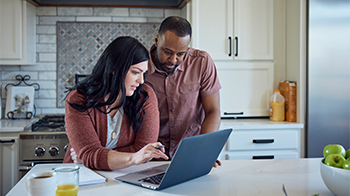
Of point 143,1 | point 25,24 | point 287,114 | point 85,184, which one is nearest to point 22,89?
point 25,24

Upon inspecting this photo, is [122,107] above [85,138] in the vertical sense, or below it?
above

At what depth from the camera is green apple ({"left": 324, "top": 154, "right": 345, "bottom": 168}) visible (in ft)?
3.39

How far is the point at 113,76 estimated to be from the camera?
1469 millimetres

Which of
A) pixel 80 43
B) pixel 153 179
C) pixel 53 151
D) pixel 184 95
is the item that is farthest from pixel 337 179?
pixel 80 43

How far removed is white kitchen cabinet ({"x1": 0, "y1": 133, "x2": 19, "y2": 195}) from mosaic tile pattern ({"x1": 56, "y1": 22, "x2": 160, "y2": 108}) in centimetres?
74

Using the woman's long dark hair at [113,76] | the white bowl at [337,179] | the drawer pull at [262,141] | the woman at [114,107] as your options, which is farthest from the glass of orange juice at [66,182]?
the drawer pull at [262,141]

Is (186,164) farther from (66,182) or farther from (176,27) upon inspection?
(176,27)

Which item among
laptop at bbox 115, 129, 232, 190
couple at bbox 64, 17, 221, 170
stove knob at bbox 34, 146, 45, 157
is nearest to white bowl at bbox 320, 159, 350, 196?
laptop at bbox 115, 129, 232, 190

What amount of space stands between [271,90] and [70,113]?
207 cm

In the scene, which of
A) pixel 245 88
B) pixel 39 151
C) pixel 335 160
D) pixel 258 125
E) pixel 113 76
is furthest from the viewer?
pixel 245 88

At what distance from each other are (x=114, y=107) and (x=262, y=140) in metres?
1.55

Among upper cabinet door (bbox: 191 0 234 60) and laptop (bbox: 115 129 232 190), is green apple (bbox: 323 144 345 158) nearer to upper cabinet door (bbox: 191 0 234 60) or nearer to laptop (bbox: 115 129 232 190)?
laptop (bbox: 115 129 232 190)

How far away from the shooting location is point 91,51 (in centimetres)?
316

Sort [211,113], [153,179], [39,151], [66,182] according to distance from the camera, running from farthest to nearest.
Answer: [39,151] → [211,113] → [153,179] → [66,182]
